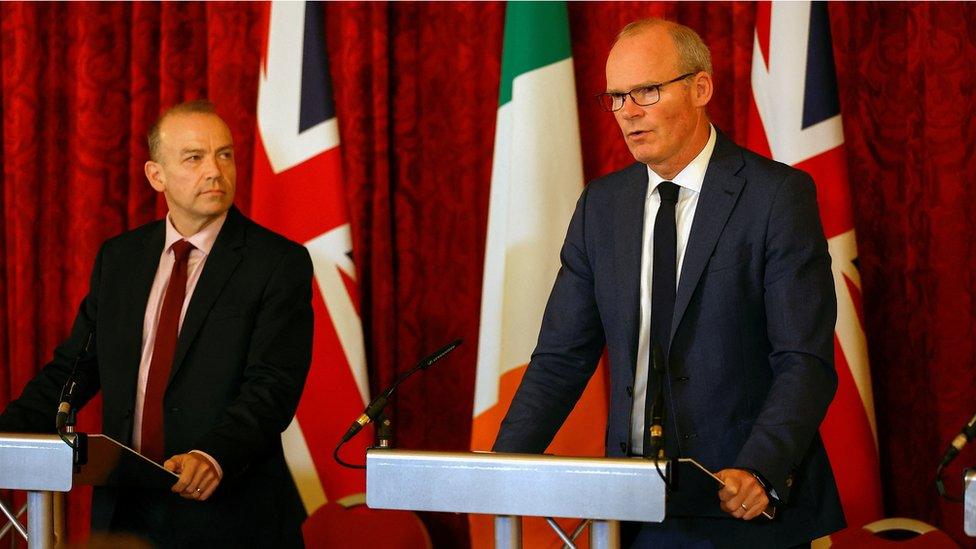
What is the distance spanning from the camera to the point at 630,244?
2781mm

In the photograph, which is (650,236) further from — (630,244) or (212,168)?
(212,168)

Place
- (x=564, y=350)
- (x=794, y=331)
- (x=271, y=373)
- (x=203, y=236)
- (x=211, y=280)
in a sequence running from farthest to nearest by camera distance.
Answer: (x=203, y=236)
(x=211, y=280)
(x=271, y=373)
(x=564, y=350)
(x=794, y=331)

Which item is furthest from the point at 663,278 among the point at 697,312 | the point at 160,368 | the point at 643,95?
the point at 160,368

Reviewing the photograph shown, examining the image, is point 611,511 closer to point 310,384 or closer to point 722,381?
point 722,381

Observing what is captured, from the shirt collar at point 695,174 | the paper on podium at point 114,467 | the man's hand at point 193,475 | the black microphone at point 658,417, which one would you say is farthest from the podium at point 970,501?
the man's hand at point 193,475

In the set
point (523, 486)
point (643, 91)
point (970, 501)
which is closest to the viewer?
point (970, 501)

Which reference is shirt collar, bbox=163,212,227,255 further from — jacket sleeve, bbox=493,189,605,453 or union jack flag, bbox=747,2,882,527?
union jack flag, bbox=747,2,882,527

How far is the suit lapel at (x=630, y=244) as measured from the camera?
2.71m

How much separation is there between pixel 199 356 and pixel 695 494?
169 centimetres

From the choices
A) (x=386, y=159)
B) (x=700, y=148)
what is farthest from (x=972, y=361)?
(x=386, y=159)

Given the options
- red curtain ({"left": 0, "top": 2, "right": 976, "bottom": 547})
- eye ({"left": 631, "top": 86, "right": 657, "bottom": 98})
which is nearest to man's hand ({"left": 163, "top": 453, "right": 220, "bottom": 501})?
eye ({"left": 631, "top": 86, "right": 657, "bottom": 98})

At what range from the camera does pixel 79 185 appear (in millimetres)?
4918

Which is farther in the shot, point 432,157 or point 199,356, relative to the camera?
point 432,157

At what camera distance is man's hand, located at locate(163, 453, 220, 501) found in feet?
9.71
